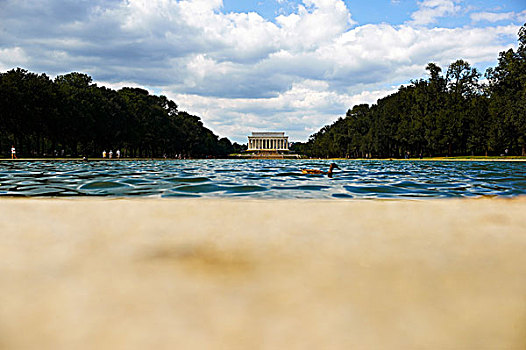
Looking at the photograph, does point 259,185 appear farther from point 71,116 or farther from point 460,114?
point 460,114

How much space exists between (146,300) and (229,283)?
55 cm

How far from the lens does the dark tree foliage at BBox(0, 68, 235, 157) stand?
159 feet

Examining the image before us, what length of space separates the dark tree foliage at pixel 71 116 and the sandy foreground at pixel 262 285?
52.7 metres

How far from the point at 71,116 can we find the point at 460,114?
6343cm

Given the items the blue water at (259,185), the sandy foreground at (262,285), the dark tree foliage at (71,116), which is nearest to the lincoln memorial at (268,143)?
the dark tree foliage at (71,116)

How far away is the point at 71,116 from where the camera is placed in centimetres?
5469

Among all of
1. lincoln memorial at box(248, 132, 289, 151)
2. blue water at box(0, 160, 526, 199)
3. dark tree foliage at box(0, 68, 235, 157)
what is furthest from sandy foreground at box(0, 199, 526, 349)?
lincoln memorial at box(248, 132, 289, 151)

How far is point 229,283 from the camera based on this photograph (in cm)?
254

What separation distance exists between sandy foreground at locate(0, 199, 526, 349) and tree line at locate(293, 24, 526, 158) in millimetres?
56934

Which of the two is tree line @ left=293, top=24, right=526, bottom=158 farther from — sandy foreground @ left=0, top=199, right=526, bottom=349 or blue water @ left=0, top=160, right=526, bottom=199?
sandy foreground @ left=0, top=199, right=526, bottom=349

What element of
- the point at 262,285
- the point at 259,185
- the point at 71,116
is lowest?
the point at 259,185

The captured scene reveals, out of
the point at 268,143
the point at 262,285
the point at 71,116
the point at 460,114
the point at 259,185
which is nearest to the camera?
the point at 262,285

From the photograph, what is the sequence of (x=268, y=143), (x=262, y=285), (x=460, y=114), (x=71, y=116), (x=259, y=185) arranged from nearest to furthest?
1. (x=262, y=285)
2. (x=259, y=185)
3. (x=71, y=116)
4. (x=460, y=114)
5. (x=268, y=143)

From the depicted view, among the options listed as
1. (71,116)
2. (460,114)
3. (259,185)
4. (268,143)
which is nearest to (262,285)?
(259,185)
